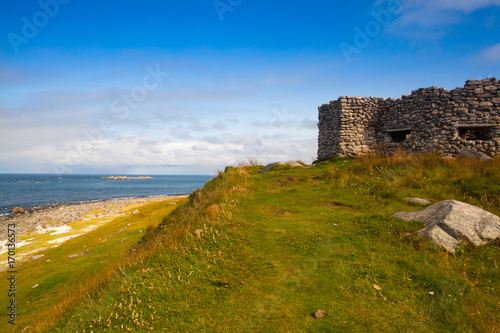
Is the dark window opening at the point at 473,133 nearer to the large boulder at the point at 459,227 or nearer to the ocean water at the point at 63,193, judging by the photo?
the large boulder at the point at 459,227

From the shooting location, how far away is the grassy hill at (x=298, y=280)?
396 cm

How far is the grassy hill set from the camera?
13.0ft

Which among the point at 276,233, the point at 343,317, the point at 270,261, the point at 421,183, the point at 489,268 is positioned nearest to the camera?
the point at 343,317

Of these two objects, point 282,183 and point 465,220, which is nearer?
point 465,220

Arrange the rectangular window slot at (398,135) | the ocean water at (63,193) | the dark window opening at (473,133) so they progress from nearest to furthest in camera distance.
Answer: the dark window opening at (473,133)
the rectangular window slot at (398,135)
the ocean water at (63,193)

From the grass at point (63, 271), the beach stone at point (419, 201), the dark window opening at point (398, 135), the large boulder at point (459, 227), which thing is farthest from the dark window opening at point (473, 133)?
the grass at point (63, 271)

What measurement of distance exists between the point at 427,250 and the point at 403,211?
107 inches

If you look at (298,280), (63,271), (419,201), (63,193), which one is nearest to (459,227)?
(419,201)

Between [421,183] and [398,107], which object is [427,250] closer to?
[421,183]

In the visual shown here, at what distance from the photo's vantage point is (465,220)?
6297 millimetres

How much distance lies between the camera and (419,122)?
704 inches

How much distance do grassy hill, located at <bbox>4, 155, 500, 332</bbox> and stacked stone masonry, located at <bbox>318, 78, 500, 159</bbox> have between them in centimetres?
976

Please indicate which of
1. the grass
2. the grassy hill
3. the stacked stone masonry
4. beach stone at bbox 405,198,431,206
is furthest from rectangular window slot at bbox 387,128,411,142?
the grass

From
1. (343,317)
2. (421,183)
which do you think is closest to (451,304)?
(343,317)
